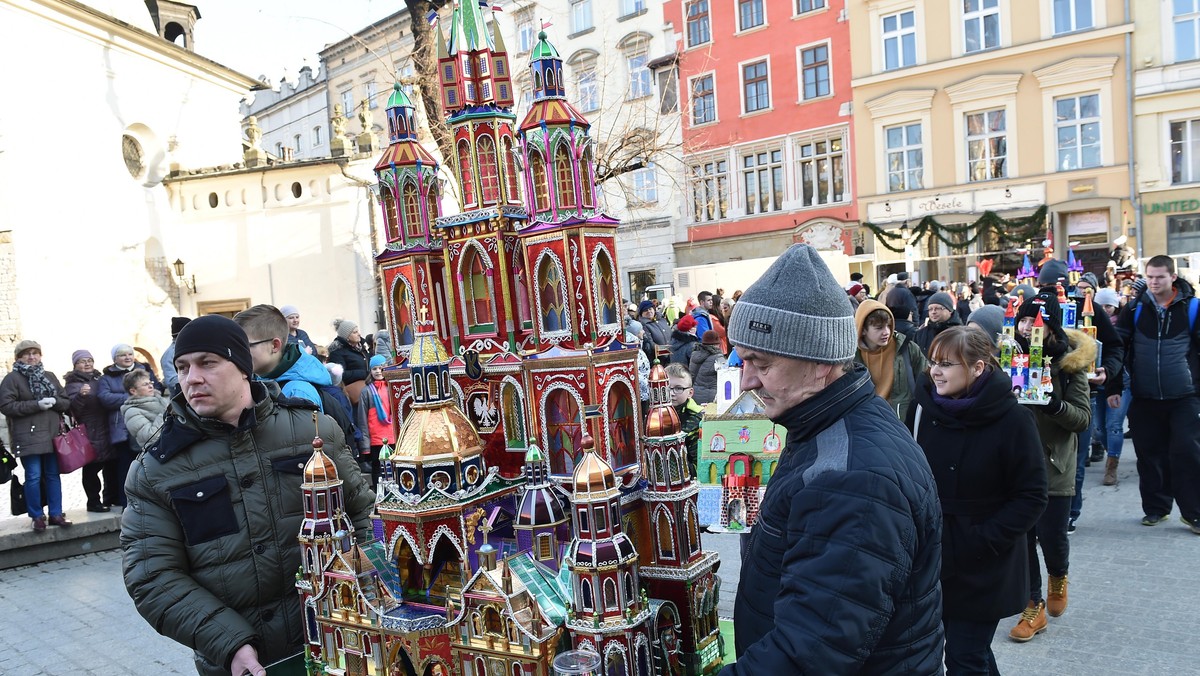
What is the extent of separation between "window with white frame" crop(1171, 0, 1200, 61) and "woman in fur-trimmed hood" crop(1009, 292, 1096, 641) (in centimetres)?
2008

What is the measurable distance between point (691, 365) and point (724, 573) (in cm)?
245

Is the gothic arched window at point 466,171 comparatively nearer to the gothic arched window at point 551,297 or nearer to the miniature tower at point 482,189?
the miniature tower at point 482,189

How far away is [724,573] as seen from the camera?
669 centimetres

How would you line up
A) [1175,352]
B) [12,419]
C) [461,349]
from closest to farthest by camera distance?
1. [461,349]
2. [1175,352]
3. [12,419]

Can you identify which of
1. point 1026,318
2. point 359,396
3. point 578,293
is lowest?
point 359,396

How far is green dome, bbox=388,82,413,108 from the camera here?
3.73 metres

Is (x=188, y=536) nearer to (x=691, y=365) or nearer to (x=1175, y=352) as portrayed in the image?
(x=691, y=365)

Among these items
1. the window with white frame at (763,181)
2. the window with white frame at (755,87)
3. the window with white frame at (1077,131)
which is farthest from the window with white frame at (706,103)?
the window with white frame at (1077,131)

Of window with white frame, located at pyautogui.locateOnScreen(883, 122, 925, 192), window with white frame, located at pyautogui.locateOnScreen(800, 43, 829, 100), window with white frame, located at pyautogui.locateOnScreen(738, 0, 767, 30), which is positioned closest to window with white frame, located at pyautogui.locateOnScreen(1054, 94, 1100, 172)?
window with white frame, located at pyautogui.locateOnScreen(883, 122, 925, 192)

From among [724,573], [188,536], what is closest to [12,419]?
[188,536]

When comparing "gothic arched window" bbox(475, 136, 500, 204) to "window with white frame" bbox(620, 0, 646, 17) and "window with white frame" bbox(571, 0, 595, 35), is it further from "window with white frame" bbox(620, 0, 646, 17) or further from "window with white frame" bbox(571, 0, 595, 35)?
"window with white frame" bbox(571, 0, 595, 35)

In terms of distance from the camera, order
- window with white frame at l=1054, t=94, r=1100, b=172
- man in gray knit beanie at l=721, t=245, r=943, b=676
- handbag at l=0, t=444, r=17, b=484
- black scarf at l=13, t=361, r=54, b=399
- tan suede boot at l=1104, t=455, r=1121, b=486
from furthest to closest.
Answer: window with white frame at l=1054, t=94, r=1100, b=172
tan suede boot at l=1104, t=455, r=1121, b=486
black scarf at l=13, t=361, r=54, b=399
handbag at l=0, t=444, r=17, b=484
man in gray knit beanie at l=721, t=245, r=943, b=676

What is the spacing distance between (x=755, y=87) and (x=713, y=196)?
4.03 meters

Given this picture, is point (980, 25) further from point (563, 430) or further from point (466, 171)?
point (563, 430)
